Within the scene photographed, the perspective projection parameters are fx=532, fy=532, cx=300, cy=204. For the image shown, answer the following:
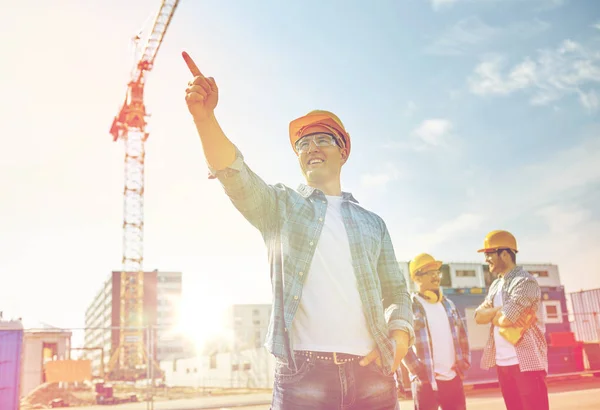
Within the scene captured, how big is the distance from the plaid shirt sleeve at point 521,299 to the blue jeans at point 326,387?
2.51 metres

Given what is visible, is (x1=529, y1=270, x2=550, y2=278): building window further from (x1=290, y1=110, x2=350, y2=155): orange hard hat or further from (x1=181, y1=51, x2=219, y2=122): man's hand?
(x1=181, y1=51, x2=219, y2=122): man's hand

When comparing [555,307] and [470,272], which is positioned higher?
[470,272]

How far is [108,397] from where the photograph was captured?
22391 millimetres

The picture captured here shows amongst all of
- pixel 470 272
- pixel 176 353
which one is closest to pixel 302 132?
pixel 470 272

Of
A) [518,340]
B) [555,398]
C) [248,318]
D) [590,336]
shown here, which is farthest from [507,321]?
[248,318]

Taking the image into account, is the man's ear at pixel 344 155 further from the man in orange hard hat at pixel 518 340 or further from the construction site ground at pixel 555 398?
the construction site ground at pixel 555 398

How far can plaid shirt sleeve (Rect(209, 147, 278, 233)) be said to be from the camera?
2043 mm

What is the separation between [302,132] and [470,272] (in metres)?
58.6

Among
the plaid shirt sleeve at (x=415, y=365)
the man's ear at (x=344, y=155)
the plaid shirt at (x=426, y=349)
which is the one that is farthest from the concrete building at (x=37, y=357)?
the man's ear at (x=344, y=155)

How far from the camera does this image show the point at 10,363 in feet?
22.9

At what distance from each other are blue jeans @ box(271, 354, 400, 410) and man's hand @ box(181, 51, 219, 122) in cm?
102

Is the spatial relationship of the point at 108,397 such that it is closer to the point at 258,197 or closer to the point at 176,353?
the point at 258,197

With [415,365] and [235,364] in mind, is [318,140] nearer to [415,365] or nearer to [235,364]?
[415,365]

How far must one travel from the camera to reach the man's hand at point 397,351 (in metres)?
2.14
